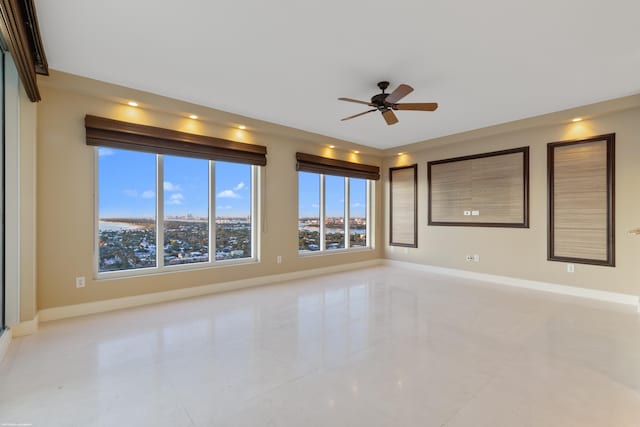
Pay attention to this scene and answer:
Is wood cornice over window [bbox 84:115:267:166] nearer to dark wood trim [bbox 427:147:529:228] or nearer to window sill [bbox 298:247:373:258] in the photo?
window sill [bbox 298:247:373:258]

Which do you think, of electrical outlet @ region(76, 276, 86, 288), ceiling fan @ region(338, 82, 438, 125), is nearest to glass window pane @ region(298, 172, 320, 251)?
ceiling fan @ region(338, 82, 438, 125)

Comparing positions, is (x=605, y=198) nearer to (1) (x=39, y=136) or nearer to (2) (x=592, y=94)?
(2) (x=592, y=94)

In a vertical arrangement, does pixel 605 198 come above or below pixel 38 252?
above

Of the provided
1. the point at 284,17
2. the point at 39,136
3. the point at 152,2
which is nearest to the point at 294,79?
the point at 284,17

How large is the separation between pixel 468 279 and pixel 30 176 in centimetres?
633

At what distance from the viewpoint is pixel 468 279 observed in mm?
5426

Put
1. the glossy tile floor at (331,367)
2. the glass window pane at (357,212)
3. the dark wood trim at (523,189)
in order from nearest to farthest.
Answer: the glossy tile floor at (331,367), the dark wood trim at (523,189), the glass window pane at (357,212)

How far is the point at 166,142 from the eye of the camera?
397 centimetres

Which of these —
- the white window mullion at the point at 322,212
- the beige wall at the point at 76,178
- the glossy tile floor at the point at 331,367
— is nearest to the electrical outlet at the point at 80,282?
the beige wall at the point at 76,178

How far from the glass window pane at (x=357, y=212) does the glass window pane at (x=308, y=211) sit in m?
0.97

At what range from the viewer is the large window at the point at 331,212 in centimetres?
574

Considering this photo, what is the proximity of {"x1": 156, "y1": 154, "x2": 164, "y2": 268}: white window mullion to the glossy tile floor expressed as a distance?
0.70 m

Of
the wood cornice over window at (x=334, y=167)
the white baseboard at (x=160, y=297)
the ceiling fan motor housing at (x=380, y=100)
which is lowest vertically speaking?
the white baseboard at (x=160, y=297)

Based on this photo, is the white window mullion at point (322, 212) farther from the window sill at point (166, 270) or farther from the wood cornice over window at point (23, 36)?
the wood cornice over window at point (23, 36)
